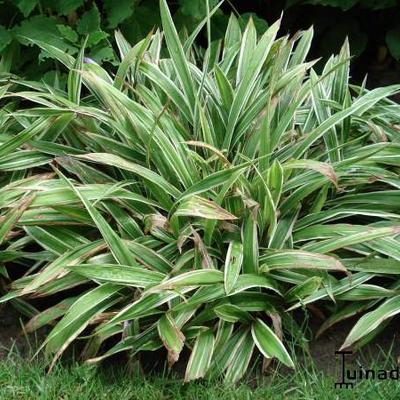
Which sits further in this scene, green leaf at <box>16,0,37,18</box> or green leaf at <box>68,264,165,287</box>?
green leaf at <box>16,0,37,18</box>

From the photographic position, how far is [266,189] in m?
3.17

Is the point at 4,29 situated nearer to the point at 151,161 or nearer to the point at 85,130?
the point at 85,130

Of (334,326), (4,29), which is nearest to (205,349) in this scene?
(334,326)

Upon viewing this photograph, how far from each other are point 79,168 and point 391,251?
4.22 feet

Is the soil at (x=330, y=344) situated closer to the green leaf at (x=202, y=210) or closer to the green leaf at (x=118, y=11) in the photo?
the green leaf at (x=202, y=210)

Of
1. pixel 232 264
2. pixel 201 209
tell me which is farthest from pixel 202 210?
pixel 232 264

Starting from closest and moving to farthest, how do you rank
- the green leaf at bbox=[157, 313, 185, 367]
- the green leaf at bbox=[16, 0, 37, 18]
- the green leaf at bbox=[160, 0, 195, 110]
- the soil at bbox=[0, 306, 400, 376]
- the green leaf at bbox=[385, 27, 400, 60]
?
the green leaf at bbox=[157, 313, 185, 367] → the soil at bbox=[0, 306, 400, 376] → the green leaf at bbox=[160, 0, 195, 110] → the green leaf at bbox=[16, 0, 37, 18] → the green leaf at bbox=[385, 27, 400, 60]

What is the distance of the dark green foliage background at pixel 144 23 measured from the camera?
405 cm

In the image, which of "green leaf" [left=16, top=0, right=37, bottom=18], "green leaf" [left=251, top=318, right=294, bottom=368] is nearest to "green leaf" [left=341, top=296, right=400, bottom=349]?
"green leaf" [left=251, top=318, right=294, bottom=368]

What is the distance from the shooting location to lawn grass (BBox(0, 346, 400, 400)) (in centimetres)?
295

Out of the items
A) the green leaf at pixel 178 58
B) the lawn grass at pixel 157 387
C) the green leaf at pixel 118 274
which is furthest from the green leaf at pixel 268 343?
the green leaf at pixel 178 58

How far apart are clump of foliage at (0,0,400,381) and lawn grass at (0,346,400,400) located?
0.28 feet

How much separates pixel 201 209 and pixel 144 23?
1511 millimetres

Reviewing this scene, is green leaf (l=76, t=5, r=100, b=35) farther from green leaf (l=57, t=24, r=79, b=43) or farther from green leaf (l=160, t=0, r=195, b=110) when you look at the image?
green leaf (l=160, t=0, r=195, b=110)
